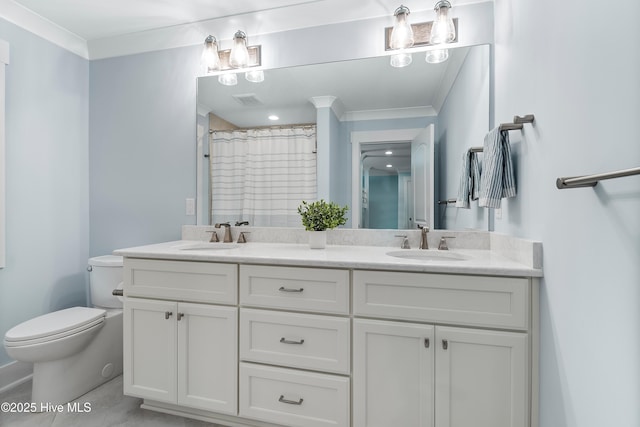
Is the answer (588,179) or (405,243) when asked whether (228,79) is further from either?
(588,179)

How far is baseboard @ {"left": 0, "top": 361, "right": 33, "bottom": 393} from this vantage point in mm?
1924

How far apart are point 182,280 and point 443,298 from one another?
3.99ft

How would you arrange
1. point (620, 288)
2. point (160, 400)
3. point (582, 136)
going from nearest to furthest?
point (620, 288), point (582, 136), point (160, 400)

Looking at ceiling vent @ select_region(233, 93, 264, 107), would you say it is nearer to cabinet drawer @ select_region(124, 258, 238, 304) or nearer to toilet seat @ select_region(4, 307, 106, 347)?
cabinet drawer @ select_region(124, 258, 238, 304)

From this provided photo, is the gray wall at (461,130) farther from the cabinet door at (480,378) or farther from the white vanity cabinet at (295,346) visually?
the white vanity cabinet at (295,346)

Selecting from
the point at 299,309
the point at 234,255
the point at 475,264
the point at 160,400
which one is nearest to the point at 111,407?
the point at 160,400

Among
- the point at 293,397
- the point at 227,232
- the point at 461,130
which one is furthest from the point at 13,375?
the point at 461,130

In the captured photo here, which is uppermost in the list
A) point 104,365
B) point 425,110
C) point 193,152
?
point 425,110

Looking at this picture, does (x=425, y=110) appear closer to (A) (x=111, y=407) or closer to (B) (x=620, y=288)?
(B) (x=620, y=288)

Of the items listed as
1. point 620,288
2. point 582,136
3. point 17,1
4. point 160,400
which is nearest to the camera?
point 620,288

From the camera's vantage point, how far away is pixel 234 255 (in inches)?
58.7

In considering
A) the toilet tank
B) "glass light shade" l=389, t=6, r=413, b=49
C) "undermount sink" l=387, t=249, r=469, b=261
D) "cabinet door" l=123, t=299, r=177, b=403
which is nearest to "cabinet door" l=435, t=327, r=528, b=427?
"undermount sink" l=387, t=249, r=469, b=261

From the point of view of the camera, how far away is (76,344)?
1.76m

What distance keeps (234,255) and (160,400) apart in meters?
0.87
